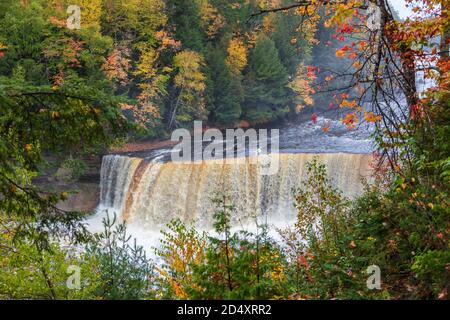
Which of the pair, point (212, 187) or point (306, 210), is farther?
point (212, 187)

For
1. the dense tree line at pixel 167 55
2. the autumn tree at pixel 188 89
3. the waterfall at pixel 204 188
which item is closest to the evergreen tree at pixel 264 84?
the dense tree line at pixel 167 55

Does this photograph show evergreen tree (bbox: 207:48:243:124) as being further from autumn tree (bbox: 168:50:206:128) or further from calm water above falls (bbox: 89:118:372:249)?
calm water above falls (bbox: 89:118:372:249)

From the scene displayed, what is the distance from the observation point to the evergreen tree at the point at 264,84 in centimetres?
3189

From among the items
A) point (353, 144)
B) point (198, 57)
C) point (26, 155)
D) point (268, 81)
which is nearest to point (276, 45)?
point (268, 81)

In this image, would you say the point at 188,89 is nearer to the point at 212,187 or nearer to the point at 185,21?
the point at 185,21

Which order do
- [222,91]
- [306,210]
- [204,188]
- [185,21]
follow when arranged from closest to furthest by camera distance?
1. [306,210]
2. [204,188]
3. [185,21]
4. [222,91]

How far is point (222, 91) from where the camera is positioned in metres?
30.0

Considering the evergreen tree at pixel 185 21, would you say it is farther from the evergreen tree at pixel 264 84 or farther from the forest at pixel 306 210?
the forest at pixel 306 210

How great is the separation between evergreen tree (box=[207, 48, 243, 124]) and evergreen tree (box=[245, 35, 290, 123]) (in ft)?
5.64

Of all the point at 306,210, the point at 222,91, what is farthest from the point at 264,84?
the point at 306,210

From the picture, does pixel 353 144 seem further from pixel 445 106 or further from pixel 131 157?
pixel 445 106

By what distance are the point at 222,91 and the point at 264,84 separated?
4.19 m

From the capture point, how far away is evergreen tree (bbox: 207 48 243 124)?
29.7 m

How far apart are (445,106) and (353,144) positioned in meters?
15.2
